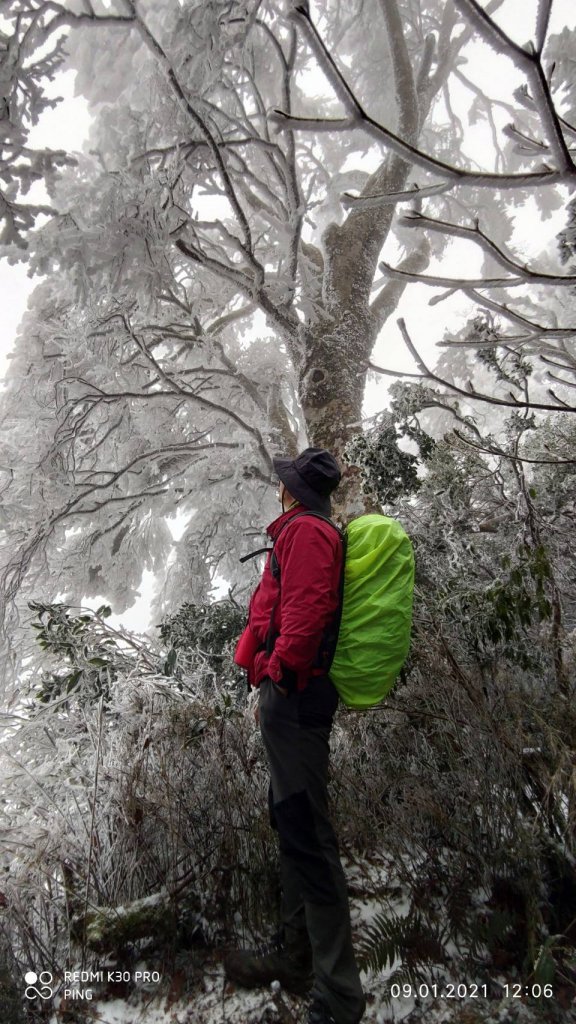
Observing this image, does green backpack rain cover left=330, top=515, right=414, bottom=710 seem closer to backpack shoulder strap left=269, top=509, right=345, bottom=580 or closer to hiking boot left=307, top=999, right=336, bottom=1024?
backpack shoulder strap left=269, top=509, right=345, bottom=580

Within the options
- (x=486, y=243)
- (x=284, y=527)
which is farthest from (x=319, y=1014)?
(x=486, y=243)

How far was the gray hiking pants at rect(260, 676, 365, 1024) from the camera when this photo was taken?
1.76m

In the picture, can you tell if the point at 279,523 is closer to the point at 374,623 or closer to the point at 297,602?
the point at 297,602

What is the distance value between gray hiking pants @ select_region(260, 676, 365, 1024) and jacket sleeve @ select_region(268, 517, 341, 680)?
0.17m

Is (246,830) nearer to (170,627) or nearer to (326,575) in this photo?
(326,575)

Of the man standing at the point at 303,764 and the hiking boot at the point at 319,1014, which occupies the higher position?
the man standing at the point at 303,764

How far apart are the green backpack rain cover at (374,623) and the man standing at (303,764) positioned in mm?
68

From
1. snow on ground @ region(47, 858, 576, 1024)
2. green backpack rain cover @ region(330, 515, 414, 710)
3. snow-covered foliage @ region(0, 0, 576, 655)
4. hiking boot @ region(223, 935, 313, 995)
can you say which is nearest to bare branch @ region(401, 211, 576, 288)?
snow-covered foliage @ region(0, 0, 576, 655)

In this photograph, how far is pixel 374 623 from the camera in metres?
2.11

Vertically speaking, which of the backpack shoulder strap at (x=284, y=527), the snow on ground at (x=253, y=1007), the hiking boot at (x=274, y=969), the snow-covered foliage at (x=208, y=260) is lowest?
the snow on ground at (x=253, y=1007)
